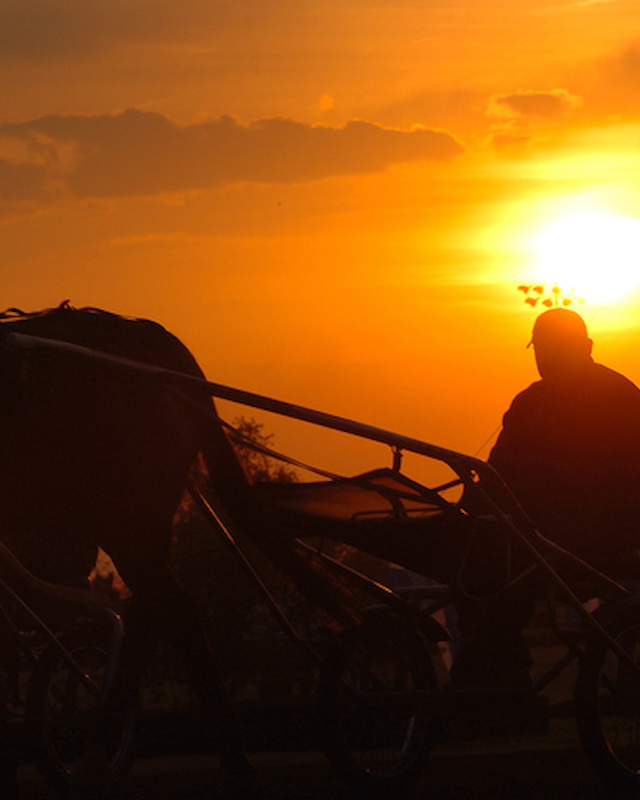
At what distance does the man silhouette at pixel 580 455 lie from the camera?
5664 mm

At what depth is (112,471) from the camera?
5160 mm

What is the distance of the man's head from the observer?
20.0ft

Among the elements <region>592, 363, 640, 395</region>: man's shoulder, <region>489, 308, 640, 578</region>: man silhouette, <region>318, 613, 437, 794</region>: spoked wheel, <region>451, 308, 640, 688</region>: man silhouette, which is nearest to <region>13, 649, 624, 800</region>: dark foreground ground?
<region>318, 613, 437, 794</region>: spoked wheel

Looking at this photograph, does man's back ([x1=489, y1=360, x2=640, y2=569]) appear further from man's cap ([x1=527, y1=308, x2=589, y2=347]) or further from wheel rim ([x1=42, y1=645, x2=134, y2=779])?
wheel rim ([x1=42, y1=645, x2=134, y2=779])

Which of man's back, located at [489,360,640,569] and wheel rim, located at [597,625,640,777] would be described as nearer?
wheel rim, located at [597,625,640,777]

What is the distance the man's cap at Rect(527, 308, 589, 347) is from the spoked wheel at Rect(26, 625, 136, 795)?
246 cm

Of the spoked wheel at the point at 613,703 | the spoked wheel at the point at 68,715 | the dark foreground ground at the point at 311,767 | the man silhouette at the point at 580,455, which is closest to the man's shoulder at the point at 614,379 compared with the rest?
the man silhouette at the point at 580,455

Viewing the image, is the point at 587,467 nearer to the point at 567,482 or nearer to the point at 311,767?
the point at 567,482

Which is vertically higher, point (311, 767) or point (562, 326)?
point (562, 326)

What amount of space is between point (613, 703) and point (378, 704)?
1.05m

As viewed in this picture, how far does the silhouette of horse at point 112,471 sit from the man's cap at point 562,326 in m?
1.73

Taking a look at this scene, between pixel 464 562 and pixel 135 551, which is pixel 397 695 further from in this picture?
pixel 135 551

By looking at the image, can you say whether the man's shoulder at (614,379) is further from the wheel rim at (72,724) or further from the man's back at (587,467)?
the wheel rim at (72,724)

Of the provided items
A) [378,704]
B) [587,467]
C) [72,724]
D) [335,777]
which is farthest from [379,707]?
[587,467]
